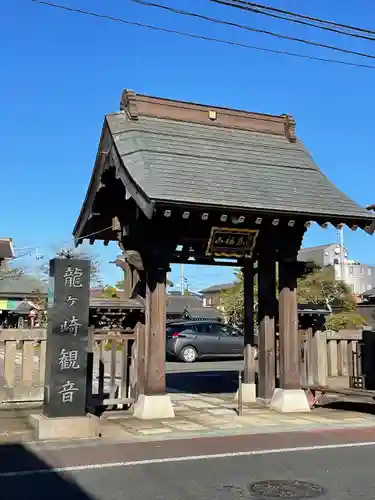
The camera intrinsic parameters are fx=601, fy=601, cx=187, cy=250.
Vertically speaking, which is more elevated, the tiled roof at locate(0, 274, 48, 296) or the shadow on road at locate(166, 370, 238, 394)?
the tiled roof at locate(0, 274, 48, 296)

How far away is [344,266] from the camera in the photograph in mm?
84188

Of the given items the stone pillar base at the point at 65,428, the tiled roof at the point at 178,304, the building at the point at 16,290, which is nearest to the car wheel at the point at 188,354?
the stone pillar base at the point at 65,428

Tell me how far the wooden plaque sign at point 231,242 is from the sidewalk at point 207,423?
3.03 metres

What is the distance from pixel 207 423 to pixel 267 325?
2.93 m

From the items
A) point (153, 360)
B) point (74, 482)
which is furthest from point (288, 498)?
point (153, 360)

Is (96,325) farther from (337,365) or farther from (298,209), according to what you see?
(337,365)

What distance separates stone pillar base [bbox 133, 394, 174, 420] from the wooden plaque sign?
9.62 feet

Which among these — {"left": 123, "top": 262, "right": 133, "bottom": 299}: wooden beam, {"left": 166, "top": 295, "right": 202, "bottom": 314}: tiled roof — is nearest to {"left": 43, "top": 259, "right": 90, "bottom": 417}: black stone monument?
{"left": 123, "top": 262, "right": 133, "bottom": 299}: wooden beam

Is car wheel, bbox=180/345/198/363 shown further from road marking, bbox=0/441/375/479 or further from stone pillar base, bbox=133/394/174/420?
Answer: road marking, bbox=0/441/375/479

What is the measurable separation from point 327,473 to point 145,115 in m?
8.19

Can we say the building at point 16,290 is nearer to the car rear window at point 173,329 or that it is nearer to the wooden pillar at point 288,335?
the car rear window at point 173,329

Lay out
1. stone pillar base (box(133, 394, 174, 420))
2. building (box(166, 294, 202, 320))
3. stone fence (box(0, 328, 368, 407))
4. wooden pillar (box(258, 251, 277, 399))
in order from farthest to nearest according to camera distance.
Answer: building (box(166, 294, 202, 320)) < wooden pillar (box(258, 251, 277, 399)) < stone fence (box(0, 328, 368, 407)) < stone pillar base (box(133, 394, 174, 420))

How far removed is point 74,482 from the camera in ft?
20.3

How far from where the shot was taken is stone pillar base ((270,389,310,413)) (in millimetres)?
11422
